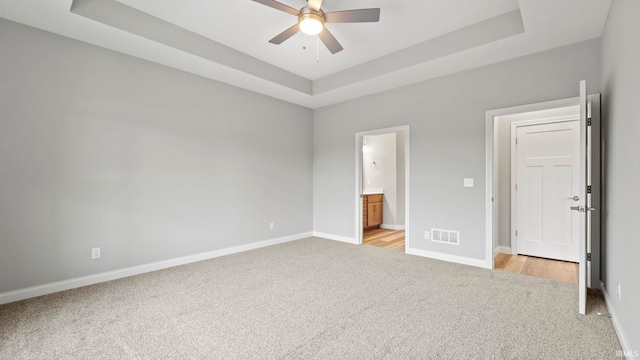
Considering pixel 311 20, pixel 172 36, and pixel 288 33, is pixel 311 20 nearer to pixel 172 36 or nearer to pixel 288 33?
pixel 288 33

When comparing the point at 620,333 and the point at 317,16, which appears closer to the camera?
the point at 620,333

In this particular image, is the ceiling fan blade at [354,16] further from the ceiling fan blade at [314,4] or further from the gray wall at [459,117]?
the gray wall at [459,117]

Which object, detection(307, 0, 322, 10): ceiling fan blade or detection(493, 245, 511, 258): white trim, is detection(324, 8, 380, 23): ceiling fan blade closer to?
detection(307, 0, 322, 10): ceiling fan blade

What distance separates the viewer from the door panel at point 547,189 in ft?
12.8

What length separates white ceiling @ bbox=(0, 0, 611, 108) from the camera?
2.64 m

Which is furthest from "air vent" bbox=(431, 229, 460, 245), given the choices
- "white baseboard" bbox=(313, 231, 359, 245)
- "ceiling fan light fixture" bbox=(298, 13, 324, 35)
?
"ceiling fan light fixture" bbox=(298, 13, 324, 35)

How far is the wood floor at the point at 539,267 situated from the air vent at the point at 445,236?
591mm

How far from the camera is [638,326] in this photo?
1.59m

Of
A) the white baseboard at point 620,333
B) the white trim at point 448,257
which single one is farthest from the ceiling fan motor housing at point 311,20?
the white trim at point 448,257

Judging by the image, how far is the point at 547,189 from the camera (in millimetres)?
4090

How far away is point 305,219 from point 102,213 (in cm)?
329

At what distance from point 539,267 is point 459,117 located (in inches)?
89.5

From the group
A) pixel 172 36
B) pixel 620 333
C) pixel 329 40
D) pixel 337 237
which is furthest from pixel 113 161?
pixel 620 333

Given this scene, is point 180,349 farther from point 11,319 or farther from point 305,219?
point 305,219
